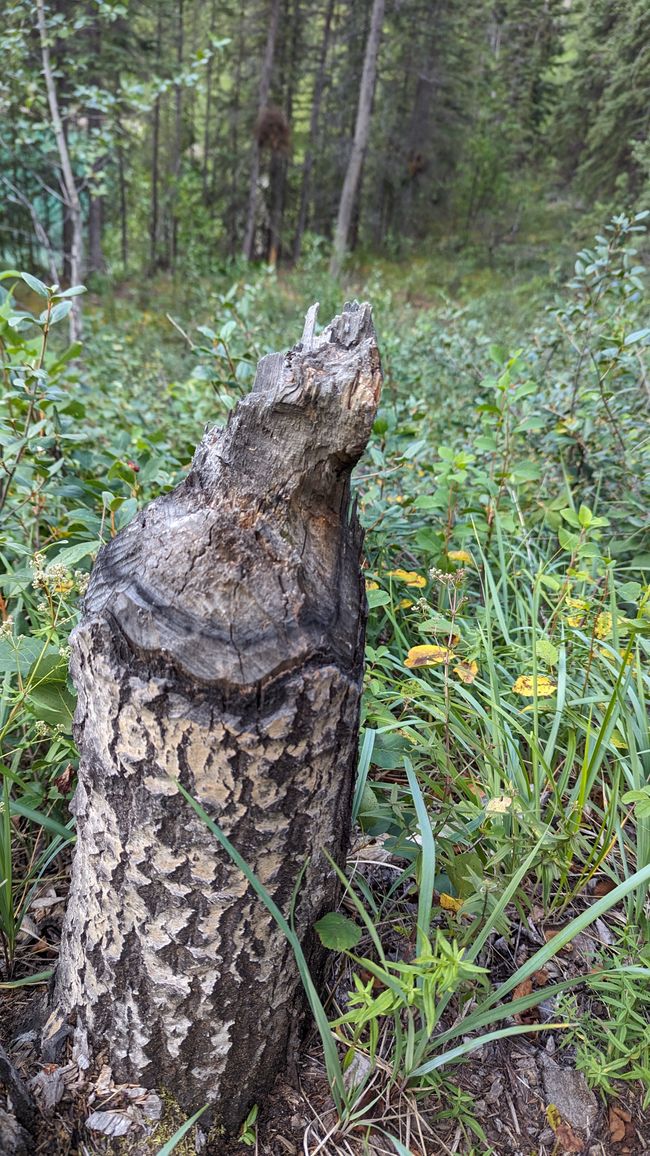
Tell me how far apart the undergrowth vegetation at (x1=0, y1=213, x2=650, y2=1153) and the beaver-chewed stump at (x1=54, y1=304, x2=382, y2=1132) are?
0.56 feet

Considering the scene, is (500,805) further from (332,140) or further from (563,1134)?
(332,140)

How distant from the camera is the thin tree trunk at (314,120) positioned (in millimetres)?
15984

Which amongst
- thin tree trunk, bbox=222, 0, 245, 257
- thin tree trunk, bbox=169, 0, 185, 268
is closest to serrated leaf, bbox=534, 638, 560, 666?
thin tree trunk, bbox=222, 0, 245, 257

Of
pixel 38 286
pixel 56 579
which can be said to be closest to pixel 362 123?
pixel 38 286

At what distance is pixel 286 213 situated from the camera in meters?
20.1

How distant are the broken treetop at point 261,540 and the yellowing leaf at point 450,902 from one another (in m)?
0.58

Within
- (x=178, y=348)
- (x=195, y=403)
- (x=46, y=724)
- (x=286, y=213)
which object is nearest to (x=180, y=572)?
(x=46, y=724)

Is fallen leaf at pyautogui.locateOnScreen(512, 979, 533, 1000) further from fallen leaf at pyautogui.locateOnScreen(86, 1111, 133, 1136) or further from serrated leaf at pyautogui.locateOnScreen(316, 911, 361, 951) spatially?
fallen leaf at pyautogui.locateOnScreen(86, 1111, 133, 1136)

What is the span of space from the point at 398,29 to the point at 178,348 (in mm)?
12698

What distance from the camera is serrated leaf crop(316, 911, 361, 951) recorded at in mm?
1015

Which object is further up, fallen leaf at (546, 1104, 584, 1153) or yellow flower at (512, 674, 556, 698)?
yellow flower at (512, 674, 556, 698)

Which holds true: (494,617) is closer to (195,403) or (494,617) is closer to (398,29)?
(195,403)

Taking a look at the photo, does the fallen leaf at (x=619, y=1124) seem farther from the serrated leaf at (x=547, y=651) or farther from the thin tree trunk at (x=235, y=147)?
the thin tree trunk at (x=235, y=147)

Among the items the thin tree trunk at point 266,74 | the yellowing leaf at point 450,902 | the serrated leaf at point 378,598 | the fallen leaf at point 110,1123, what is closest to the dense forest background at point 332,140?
the thin tree trunk at point 266,74
